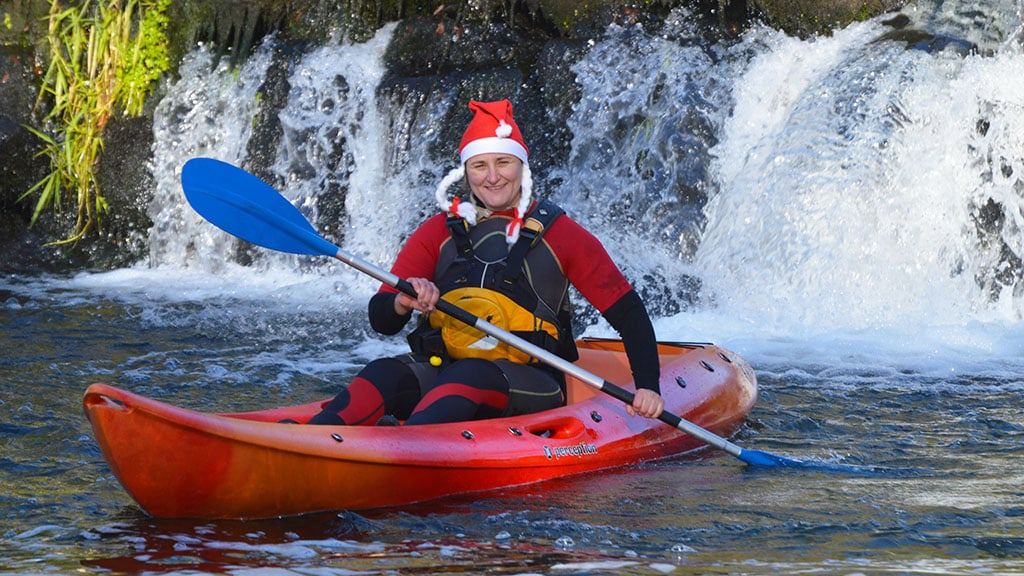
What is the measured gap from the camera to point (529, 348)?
3729 millimetres

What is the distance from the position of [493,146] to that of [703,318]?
122 inches

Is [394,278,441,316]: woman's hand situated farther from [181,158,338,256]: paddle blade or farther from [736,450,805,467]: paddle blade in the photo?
[736,450,805,467]: paddle blade

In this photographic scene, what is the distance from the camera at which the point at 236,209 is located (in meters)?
4.01

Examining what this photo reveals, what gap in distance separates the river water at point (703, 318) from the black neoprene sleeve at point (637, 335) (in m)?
0.31

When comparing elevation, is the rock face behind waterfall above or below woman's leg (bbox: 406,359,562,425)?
above

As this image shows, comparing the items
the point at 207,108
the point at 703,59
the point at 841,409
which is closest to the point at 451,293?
the point at 841,409

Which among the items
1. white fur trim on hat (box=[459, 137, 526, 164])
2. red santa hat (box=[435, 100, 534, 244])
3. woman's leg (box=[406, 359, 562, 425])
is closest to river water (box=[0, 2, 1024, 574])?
woman's leg (box=[406, 359, 562, 425])

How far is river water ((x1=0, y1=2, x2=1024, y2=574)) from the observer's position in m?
3.06

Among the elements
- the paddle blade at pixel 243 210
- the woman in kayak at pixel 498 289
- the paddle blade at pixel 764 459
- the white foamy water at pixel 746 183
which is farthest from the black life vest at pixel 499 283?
the white foamy water at pixel 746 183

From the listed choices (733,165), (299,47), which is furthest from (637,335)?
(299,47)

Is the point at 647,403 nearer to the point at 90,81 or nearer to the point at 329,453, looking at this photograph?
the point at 329,453

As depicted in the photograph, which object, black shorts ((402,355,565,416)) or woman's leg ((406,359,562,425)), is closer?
woman's leg ((406,359,562,425))

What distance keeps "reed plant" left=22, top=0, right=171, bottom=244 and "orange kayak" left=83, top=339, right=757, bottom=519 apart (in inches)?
226

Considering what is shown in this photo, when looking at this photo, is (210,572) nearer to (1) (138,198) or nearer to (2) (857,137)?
(2) (857,137)
